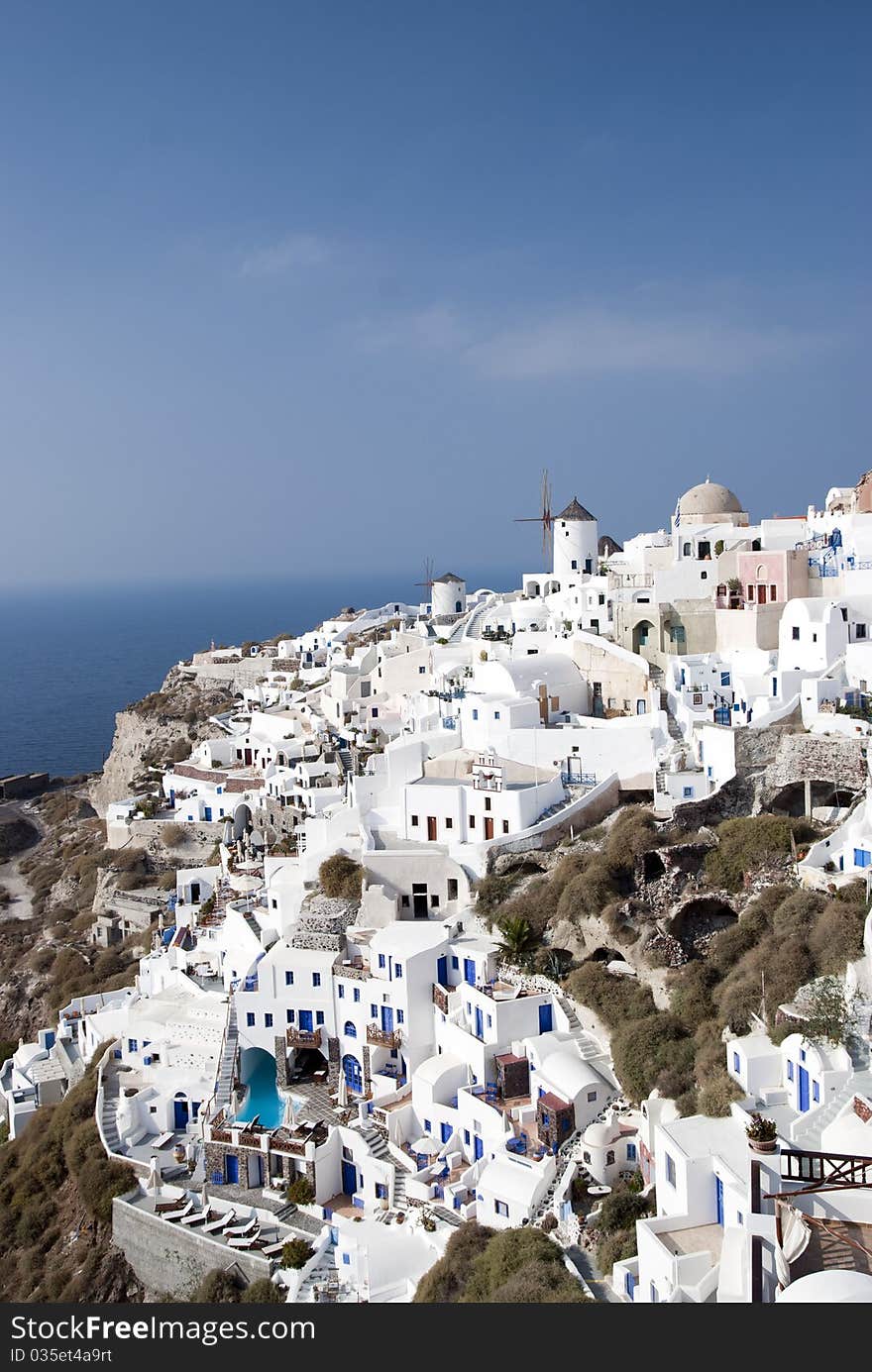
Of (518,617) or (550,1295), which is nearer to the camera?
(550,1295)

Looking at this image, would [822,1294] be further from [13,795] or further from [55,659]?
[55,659]

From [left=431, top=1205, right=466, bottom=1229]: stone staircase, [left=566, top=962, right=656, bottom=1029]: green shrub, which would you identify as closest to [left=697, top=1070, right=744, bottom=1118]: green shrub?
[left=566, top=962, right=656, bottom=1029]: green shrub

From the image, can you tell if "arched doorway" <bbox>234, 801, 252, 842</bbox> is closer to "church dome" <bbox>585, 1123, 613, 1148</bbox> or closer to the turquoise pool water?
the turquoise pool water

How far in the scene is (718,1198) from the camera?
38.2ft

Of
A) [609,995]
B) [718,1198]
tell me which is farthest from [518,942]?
[718,1198]

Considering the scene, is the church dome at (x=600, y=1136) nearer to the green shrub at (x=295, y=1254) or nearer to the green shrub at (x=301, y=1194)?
the green shrub at (x=295, y=1254)

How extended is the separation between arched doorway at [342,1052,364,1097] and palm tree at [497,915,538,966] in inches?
124

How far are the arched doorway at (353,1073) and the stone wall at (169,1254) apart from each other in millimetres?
3450

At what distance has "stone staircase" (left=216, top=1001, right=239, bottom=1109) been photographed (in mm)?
18812

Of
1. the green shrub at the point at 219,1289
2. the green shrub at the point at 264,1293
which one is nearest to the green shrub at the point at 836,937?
the green shrub at the point at 264,1293

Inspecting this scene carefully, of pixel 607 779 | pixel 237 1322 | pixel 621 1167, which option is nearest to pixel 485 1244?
pixel 621 1167

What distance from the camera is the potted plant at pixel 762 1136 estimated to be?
10.8 m

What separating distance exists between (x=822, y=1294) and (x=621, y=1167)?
7528mm

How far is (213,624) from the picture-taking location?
165000 mm
